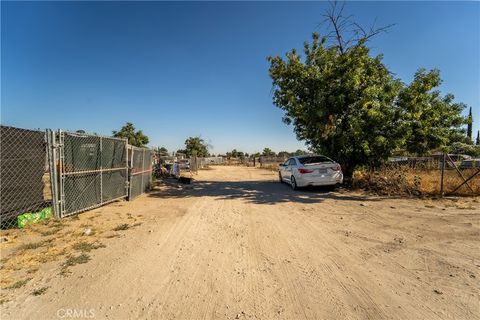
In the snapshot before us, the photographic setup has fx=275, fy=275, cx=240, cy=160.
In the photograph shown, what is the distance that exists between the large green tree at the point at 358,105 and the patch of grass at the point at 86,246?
8.89m

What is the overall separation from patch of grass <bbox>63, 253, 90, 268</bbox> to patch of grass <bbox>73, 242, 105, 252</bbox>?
30cm

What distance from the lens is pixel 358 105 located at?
11227 millimetres

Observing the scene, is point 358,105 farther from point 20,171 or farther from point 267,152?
point 267,152

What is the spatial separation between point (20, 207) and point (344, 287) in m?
6.62

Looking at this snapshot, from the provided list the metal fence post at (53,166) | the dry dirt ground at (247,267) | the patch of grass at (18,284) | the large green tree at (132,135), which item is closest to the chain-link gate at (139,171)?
the dry dirt ground at (247,267)

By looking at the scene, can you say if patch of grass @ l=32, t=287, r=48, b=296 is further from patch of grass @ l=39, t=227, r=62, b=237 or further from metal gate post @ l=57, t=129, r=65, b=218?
metal gate post @ l=57, t=129, r=65, b=218

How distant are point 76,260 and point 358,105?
10.8 metres

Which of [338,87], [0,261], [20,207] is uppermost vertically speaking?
[338,87]

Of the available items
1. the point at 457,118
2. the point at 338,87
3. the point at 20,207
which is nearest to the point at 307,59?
the point at 338,87

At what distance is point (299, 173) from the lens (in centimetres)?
1170

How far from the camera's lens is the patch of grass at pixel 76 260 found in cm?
416

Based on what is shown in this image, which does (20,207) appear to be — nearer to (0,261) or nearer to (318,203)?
(0,261)

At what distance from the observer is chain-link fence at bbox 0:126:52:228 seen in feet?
18.5

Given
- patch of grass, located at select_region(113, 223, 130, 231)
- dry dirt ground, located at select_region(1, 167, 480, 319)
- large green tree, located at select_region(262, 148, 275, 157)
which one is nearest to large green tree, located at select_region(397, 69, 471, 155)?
dry dirt ground, located at select_region(1, 167, 480, 319)
